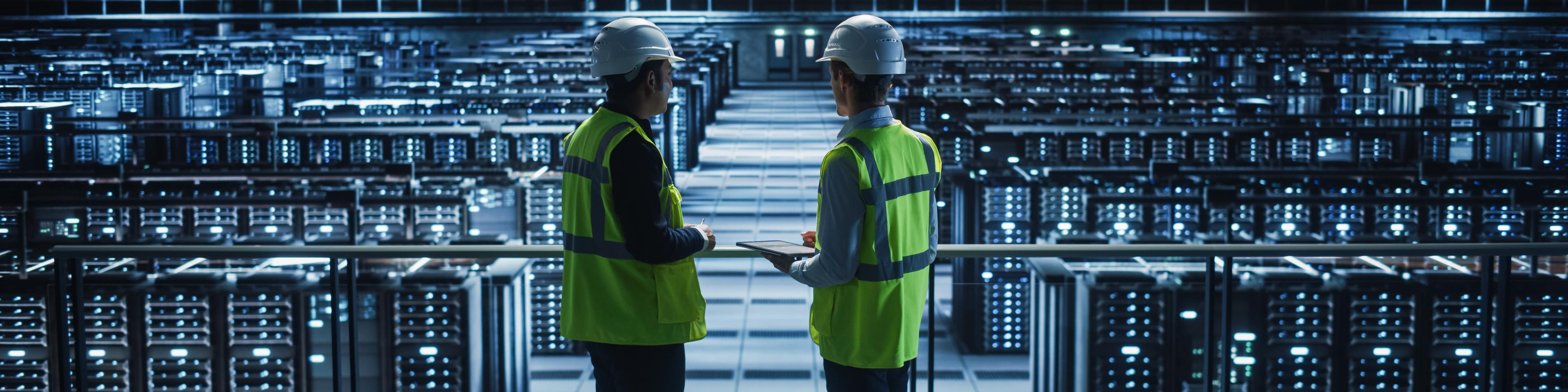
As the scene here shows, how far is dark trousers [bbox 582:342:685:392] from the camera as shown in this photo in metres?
2.55

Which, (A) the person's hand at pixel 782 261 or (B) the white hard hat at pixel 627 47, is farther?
(A) the person's hand at pixel 782 261

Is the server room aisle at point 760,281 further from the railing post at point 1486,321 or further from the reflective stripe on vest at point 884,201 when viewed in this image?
the railing post at point 1486,321

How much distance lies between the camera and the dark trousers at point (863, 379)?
252 cm

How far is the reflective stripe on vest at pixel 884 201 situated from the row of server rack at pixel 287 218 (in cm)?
153

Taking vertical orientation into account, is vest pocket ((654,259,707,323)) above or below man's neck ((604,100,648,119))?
below

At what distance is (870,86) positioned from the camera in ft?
7.86

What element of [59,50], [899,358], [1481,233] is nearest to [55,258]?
[899,358]

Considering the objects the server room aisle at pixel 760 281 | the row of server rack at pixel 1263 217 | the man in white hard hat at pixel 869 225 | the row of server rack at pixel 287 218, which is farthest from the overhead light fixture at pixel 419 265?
the man in white hard hat at pixel 869 225

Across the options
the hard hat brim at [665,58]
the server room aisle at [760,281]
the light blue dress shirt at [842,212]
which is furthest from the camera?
the server room aisle at [760,281]

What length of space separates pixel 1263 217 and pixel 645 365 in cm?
717

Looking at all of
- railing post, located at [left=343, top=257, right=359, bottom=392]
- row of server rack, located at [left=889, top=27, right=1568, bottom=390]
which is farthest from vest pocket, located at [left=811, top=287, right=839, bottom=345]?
railing post, located at [left=343, top=257, right=359, bottom=392]

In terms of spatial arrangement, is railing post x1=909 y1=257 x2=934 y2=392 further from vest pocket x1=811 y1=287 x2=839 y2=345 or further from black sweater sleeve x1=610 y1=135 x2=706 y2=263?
black sweater sleeve x1=610 y1=135 x2=706 y2=263

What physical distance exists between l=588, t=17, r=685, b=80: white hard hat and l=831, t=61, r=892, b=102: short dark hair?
34 centimetres

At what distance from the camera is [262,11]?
112 ft
